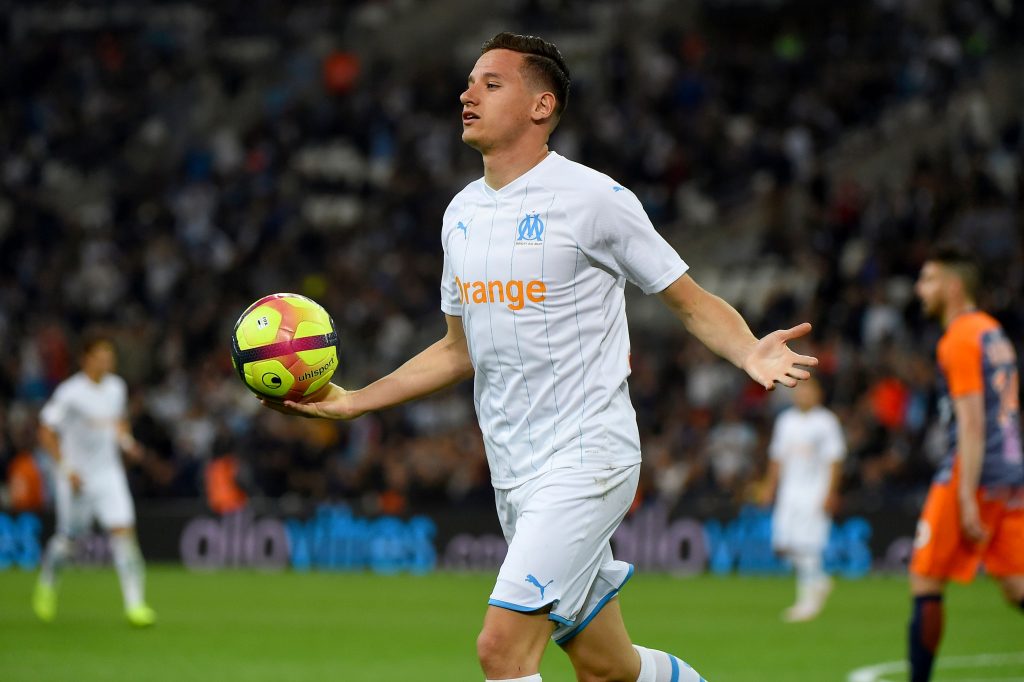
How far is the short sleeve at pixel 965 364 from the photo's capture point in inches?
320

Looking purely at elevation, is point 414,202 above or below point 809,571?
above

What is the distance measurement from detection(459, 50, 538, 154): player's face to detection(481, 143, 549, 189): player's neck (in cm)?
3

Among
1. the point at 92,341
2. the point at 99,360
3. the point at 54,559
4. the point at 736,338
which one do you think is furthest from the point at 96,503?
the point at 736,338

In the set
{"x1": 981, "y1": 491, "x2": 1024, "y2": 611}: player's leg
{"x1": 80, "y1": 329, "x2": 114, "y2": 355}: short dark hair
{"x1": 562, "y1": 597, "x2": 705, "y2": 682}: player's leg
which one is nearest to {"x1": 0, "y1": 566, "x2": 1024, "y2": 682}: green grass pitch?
{"x1": 981, "y1": 491, "x2": 1024, "y2": 611}: player's leg

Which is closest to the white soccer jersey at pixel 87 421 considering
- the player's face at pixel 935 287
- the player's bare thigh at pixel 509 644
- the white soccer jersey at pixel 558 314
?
the player's face at pixel 935 287

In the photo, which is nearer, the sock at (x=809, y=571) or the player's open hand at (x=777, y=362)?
the player's open hand at (x=777, y=362)

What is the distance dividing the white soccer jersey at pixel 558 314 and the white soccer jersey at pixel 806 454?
10.7 meters

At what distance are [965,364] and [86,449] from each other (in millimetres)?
9483

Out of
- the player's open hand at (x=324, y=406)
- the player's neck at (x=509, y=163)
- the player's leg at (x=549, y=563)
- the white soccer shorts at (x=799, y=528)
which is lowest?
the white soccer shorts at (x=799, y=528)

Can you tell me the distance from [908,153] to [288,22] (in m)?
13.0

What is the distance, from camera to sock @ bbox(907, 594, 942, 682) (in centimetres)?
809

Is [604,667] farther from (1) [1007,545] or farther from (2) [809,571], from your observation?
(2) [809,571]

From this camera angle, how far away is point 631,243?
5.55m

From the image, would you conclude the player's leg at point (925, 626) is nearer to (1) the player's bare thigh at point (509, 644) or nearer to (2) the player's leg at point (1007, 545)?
(2) the player's leg at point (1007, 545)
